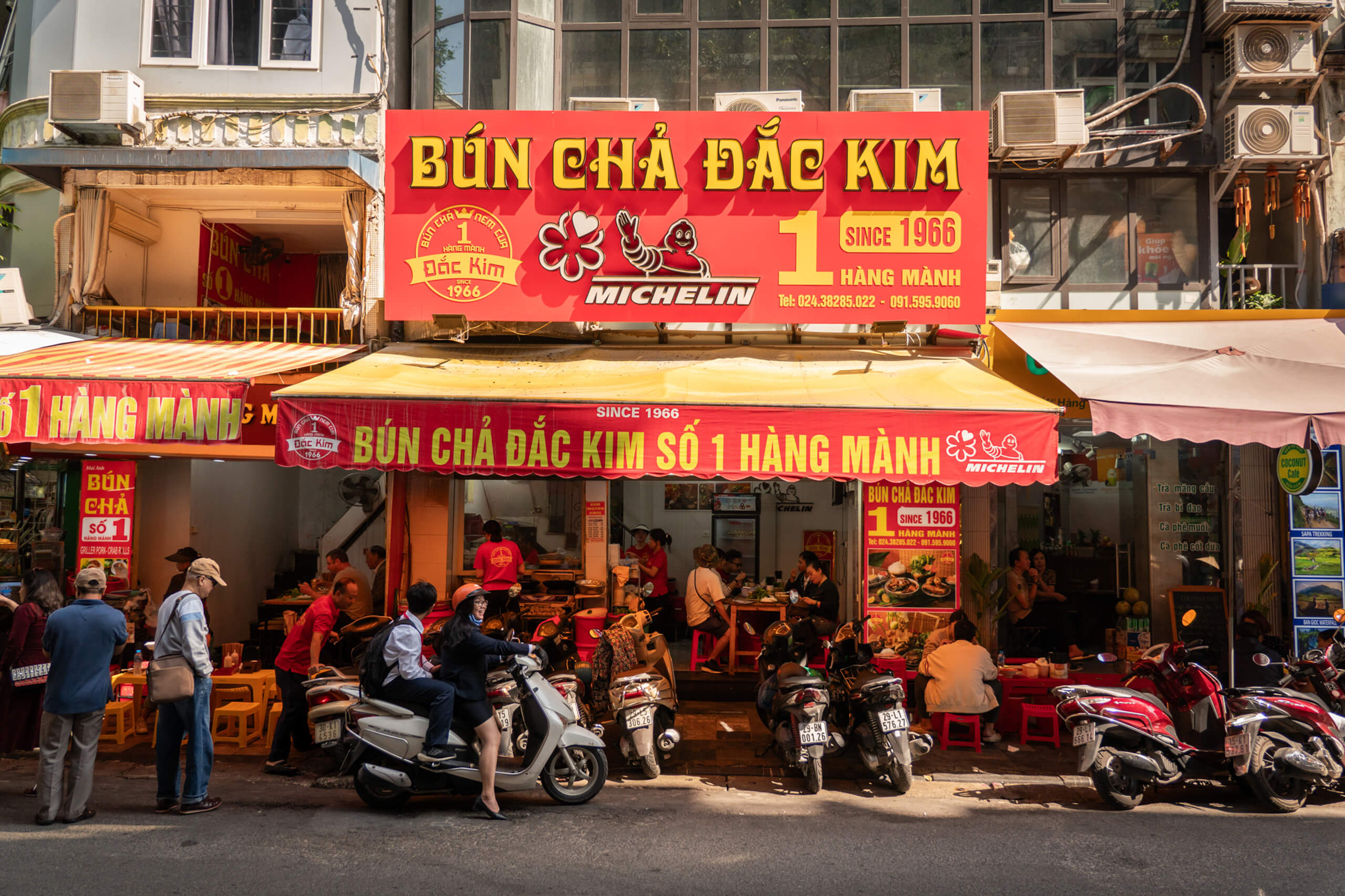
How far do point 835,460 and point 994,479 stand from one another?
1.41 metres

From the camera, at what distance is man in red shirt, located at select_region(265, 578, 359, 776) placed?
7.74 meters

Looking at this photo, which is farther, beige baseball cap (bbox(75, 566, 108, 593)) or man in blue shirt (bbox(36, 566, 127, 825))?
beige baseball cap (bbox(75, 566, 108, 593))

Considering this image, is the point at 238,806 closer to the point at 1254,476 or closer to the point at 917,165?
the point at 917,165

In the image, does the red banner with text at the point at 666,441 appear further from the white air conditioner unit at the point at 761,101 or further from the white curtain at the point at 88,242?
the white curtain at the point at 88,242

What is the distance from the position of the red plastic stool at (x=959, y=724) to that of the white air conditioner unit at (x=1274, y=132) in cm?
728

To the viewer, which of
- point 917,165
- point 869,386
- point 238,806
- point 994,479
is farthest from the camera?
point 917,165

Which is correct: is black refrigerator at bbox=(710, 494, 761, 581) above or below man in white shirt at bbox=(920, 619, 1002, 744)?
above

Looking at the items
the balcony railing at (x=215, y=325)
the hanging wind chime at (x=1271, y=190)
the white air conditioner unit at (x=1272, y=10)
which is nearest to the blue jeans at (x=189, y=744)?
the balcony railing at (x=215, y=325)

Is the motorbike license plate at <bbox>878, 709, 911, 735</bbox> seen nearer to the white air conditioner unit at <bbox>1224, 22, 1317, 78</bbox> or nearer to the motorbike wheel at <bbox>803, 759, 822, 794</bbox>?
the motorbike wheel at <bbox>803, 759, 822, 794</bbox>

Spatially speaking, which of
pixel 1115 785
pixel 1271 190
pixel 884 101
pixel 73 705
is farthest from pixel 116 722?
pixel 1271 190

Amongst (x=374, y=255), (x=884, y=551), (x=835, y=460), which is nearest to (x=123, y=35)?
(x=374, y=255)

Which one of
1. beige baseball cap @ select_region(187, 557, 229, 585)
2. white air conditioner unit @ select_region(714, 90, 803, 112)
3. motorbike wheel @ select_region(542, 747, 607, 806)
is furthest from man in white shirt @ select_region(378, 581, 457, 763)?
white air conditioner unit @ select_region(714, 90, 803, 112)

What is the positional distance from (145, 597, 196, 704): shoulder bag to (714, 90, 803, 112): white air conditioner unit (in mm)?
7912

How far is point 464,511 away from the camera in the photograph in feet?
38.2
